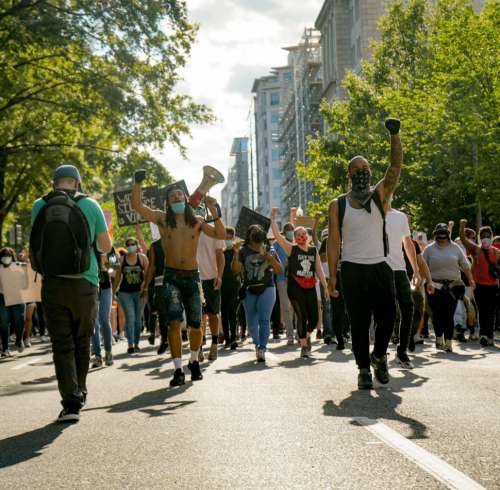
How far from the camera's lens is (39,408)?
8875 mm

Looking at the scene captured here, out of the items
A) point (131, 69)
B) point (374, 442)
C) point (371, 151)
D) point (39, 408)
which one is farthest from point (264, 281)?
point (371, 151)

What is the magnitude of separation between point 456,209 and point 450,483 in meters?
33.1

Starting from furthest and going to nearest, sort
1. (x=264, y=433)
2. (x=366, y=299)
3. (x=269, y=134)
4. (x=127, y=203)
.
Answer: (x=269, y=134) → (x=127, y=203) → (x=366, y=299) → (x=264, y=433)

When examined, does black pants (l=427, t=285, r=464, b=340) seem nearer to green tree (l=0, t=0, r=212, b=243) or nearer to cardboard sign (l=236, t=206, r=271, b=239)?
cardboard sign (l=236, t=206, r=271, b=239)

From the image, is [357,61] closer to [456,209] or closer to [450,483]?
[456,209]

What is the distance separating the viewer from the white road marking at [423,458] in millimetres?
4762

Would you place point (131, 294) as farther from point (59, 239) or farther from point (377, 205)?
point (59, 239)

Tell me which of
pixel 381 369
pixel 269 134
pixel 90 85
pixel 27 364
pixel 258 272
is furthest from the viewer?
pixel 269 134

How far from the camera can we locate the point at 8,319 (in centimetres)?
1825

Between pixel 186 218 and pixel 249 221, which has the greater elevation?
pixel 249 221

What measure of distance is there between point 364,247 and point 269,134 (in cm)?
14817

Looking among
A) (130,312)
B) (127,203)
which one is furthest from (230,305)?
(127,203)

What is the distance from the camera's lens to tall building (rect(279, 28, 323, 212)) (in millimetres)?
94438

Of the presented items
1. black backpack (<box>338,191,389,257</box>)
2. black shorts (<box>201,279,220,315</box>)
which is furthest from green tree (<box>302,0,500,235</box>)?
black backpack (<box>338,191,389,257</box>)
